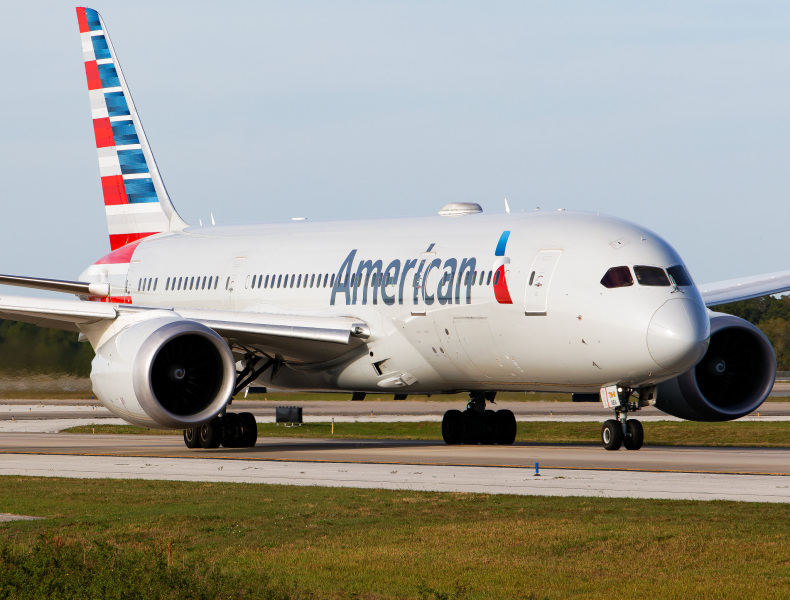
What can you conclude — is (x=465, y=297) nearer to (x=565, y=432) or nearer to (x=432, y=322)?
(x=432, y=322)

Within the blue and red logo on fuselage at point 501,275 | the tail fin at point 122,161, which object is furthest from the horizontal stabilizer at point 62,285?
the blue and red logo on fuselage at point 501,275

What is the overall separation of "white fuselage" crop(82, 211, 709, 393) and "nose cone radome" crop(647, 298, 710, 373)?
0.02 meters

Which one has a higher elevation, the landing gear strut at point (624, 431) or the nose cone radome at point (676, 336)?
the nose cone radome at point (676, 336)

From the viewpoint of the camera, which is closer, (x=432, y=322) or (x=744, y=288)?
(x=432, y=322)

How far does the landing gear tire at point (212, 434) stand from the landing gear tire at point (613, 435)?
26.8ft

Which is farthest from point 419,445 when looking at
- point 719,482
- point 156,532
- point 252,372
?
point 156,532

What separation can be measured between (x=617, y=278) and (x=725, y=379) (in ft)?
17.3

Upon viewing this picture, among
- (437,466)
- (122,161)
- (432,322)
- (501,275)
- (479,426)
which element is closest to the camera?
(437,466)

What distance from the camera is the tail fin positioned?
34719 mm

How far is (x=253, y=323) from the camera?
25.7m

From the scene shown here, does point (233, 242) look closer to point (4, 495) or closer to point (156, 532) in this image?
point (4, 495)

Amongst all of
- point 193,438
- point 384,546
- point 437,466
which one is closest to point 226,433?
point 193,438

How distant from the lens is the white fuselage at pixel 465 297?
869 inches

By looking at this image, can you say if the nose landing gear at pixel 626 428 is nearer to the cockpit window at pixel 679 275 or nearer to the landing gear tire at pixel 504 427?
the cockpit window at pixel 679 275
